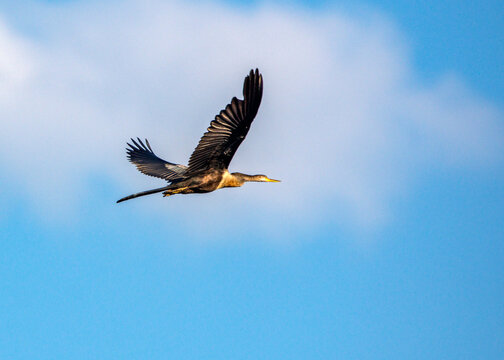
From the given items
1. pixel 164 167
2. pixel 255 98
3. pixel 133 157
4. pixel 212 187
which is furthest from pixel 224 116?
pixel 133 157

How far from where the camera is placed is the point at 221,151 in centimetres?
2105

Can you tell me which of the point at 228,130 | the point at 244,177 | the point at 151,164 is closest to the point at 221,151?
the point at 228,130

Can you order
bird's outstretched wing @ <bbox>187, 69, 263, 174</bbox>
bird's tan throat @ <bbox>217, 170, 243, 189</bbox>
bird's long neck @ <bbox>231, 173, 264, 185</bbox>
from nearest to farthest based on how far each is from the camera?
bird's outstretched wing @ <bbox>187, 69, 263, 174</bbox>, bird's tan throat @ <bbox>217, 170, 243, 189</bbox>, bird's long neck @ <bbox>231, 173, 264, 185</bbox>

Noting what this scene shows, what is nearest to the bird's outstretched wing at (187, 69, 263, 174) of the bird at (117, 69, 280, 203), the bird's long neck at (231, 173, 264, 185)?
the bird at (117, 69, 280, 203)

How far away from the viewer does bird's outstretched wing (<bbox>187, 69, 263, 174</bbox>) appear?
62.3 feet

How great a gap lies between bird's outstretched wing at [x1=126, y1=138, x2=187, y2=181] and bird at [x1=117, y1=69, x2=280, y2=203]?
218 millimetres

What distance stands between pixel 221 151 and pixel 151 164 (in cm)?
523

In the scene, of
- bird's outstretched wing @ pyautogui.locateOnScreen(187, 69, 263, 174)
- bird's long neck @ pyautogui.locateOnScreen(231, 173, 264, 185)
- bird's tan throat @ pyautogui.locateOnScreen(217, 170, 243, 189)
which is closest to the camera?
bird's outstretched wing @ pyautogui.locateOnScreen(187, 69, 263, 174)

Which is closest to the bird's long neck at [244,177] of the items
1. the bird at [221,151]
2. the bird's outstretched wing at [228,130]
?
the bird at [221,151]

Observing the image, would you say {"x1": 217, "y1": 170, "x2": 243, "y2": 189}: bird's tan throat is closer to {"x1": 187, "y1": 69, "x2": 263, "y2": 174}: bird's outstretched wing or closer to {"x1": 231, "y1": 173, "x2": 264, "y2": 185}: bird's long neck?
{"x1": 231, "y1": 173, "x2": 264, "y2": 185}: bird's long neck

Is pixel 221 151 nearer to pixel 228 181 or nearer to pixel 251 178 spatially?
pixel 228 181

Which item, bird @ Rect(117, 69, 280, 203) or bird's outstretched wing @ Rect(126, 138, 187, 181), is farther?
bird's outstretched wing @ Rect(126, 138, 187, 181)

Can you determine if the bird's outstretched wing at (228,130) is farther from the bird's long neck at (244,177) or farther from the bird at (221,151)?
the bird's long neck at (244,177)

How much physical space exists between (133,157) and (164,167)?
5.87 feet
